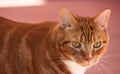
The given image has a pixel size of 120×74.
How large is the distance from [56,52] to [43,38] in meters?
0.09

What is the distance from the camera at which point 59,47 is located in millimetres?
1109

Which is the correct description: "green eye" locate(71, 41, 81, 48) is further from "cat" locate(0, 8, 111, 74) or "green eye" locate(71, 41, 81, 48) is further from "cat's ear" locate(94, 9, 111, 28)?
"cat's ear" locate(94, 9, 111, 28)

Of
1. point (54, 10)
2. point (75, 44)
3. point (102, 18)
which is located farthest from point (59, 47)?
point (54, 10)

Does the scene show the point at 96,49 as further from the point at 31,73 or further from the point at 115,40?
the point at 115,40

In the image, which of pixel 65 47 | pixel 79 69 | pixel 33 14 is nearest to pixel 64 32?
pixel 65 47

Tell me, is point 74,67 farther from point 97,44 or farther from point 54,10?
point 54,10

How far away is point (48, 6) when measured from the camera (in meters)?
2.31

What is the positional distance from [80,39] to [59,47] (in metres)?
0.08

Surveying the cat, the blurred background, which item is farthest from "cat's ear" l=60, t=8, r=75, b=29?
the blurred background

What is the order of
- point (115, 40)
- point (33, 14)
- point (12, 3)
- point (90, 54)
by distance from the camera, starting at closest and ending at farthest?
point (90, 54), point (115, 40), point (33, 14), point (12, 3)

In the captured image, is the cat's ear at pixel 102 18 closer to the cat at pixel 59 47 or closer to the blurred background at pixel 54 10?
the cat at pixel 59 47

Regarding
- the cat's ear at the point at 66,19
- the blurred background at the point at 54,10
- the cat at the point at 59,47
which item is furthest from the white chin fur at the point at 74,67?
the blurred background at the point at 54,10

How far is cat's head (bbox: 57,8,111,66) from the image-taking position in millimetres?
1092

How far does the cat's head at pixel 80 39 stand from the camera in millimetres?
1092
